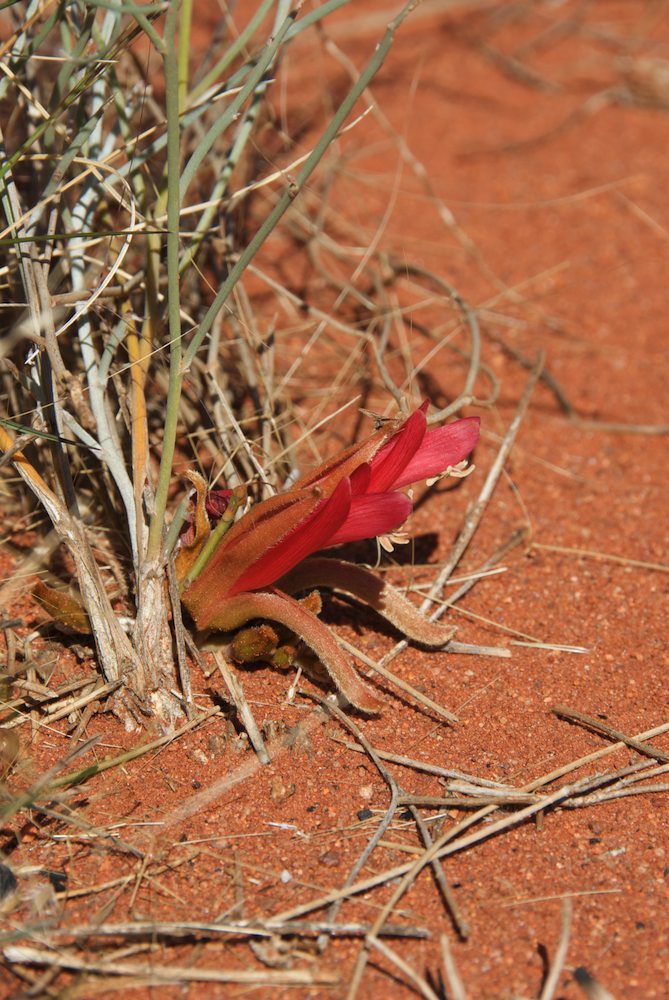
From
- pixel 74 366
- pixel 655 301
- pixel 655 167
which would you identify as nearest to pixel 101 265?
pixel 74 366

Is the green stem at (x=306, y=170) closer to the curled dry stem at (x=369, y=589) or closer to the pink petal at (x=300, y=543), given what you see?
the pink petal at (x=300, y=543)

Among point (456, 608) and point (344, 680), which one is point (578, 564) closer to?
point (456, 608)

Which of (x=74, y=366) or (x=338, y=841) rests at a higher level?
(x=74, y=366)

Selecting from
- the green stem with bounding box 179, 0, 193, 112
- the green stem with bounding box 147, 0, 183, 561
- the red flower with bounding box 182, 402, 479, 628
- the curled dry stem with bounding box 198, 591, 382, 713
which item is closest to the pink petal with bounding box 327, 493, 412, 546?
the red flower with bounding box 182, 402, 479, 628

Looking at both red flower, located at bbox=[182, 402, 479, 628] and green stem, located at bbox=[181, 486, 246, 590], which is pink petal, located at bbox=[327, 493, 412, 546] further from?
green stem, located at bbox=[181, 486, 246, 590]

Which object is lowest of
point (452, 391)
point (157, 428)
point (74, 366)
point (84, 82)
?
Answer: point (452, 391)

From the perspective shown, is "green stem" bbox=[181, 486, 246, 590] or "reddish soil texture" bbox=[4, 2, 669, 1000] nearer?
"reddish soil texture" bbox=[4, 2, 669, 1000]

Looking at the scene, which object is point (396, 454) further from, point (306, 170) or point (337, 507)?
point (306, 170)

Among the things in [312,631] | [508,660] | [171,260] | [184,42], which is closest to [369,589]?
[312,631]
